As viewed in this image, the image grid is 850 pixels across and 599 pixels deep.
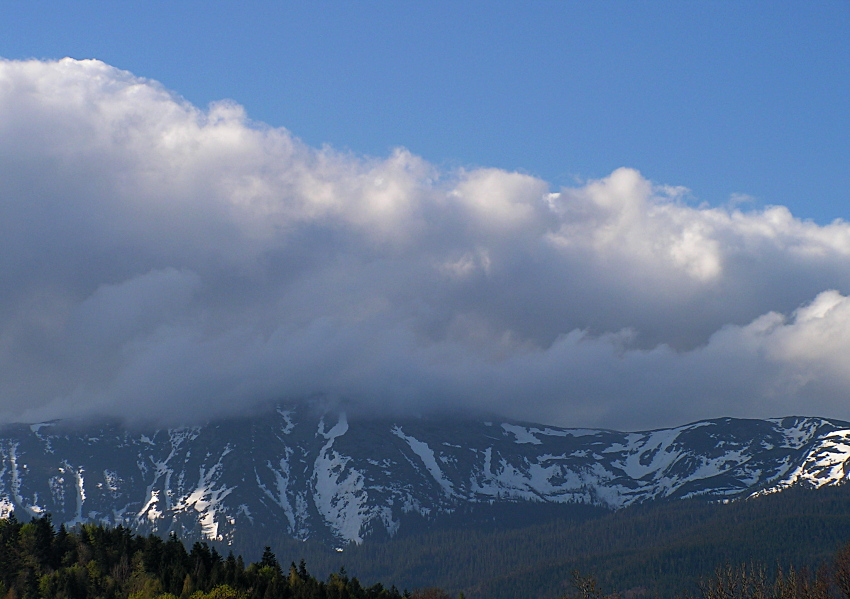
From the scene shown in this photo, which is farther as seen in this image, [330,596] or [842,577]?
[330,596]

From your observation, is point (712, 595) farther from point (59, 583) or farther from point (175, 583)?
point (59, 583)

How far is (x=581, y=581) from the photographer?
198375mm

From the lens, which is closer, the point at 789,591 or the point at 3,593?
the point at 789,591

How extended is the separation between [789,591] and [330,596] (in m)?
85.4

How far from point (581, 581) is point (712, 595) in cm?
4433

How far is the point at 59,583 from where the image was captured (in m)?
197

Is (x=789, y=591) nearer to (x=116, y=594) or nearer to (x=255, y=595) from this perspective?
(x=255, y=595)

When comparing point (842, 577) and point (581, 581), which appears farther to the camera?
point (581, 581)

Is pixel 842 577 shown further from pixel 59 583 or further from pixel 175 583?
pixel 59 583

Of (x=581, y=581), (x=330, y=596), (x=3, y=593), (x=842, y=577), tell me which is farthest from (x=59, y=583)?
(x=842, y=577)

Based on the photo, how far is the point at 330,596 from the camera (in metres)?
199

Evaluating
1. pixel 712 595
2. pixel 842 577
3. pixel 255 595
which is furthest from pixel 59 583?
pixel 842 577

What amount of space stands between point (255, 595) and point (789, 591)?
92.8m

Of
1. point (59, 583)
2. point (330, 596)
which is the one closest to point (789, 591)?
point (330, 596)
